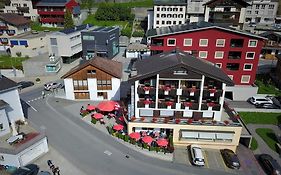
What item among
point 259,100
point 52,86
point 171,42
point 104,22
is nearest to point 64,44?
point 52,86

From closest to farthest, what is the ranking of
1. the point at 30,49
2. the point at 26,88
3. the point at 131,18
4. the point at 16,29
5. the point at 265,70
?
the point at 26,88
the point at 265,70
the point at 30,49
the point at 16,29
the point at 131,18

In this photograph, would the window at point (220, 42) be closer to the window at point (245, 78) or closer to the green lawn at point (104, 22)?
the window at point (245, 78)

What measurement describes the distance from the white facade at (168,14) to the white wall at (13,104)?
59.0 m

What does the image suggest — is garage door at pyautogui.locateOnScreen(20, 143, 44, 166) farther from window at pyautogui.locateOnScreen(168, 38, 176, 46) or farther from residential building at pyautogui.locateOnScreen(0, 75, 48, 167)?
window at pyautogui.locateOnScreen(168, 38, 176, 46)

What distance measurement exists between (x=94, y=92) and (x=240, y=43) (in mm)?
28788

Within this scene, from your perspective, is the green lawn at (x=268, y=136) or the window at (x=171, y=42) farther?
the window at (x=171, y=42)

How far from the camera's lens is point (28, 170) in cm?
2659

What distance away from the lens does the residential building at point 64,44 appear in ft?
200

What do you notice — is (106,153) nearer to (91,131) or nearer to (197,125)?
(91,131)

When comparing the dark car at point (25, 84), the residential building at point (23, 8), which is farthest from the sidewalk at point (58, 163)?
the residential building at point (23, 8)

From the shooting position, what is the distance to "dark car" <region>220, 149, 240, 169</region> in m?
29.0

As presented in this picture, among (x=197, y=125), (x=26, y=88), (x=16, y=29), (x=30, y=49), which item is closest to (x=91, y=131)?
(x=197, y=125)

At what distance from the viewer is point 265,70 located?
202 ft

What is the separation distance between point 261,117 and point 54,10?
82.9 meters
